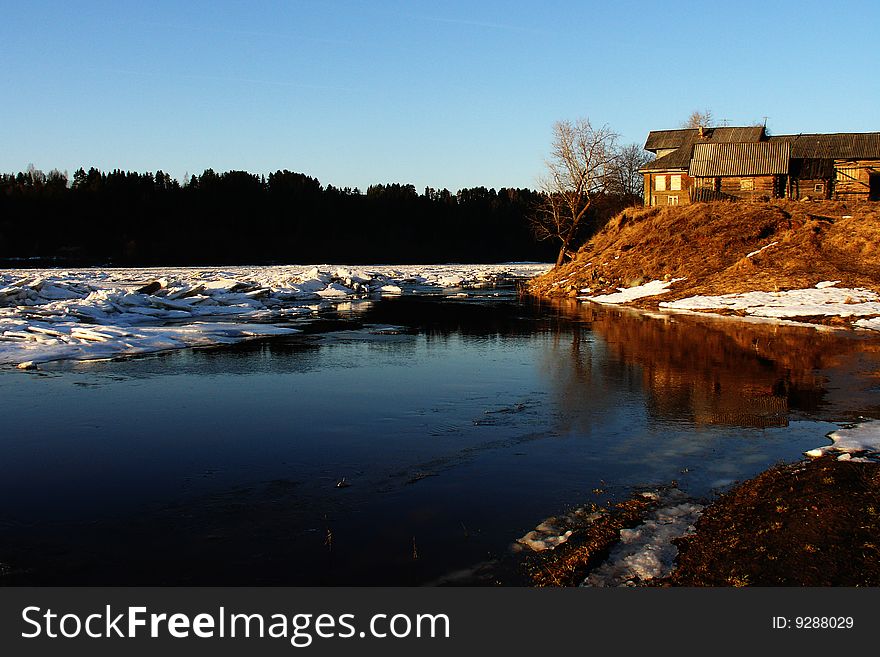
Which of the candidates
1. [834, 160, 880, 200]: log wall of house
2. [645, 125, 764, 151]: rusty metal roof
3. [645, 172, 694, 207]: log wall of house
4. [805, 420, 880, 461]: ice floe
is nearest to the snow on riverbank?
[805, 420, 880, 461]: ice floe

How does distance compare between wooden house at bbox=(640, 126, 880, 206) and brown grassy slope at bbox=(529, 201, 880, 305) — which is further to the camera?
wooden house at bbox=(640, 126, 880, 206)

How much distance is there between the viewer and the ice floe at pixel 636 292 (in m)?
35.3

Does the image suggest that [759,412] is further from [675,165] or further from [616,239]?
[675,165]

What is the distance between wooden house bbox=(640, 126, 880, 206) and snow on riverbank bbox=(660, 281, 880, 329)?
18518mm

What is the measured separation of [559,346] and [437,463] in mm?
11740

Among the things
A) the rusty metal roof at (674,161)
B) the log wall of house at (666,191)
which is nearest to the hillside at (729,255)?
the log wall of house at (666,191)

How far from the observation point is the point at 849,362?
16.2 meters

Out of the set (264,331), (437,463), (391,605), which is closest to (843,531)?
(391,605)

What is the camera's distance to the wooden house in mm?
46750

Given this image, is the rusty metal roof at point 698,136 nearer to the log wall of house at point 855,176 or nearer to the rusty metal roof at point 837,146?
the rusty metal roof at point 837,146

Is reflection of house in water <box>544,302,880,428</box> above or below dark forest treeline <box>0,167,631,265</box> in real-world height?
below

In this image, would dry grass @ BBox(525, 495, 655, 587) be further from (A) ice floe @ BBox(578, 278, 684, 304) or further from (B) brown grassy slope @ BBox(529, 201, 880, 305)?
(A) ice floe @ BBox(578, 278, 684, 304)

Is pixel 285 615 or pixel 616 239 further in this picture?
pixel 616 239

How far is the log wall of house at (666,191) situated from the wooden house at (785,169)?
79 mm
